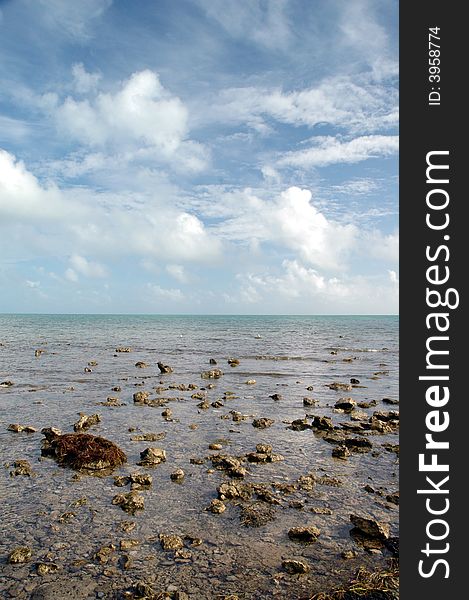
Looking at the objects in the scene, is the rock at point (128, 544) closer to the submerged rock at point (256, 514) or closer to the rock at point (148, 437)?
the submerged rock at point (256, 514)

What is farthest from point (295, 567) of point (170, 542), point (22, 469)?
point (22, 469)

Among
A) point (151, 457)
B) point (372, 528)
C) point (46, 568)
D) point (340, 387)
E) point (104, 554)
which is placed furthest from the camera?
point (340, 387)

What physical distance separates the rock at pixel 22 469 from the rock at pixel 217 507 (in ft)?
20.0

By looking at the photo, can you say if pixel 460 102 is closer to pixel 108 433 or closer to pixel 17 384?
pixel 108 433

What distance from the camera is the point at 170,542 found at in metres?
8.91

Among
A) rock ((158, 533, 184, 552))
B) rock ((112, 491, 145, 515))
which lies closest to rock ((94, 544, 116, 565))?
rock ((158, 533, 184, 552))

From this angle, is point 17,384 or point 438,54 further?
point 17,384

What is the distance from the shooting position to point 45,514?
10242 millimetres

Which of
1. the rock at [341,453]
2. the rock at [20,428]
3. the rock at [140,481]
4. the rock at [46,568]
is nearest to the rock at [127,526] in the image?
the rock at [46,568]

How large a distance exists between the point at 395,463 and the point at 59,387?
2304 centimetres

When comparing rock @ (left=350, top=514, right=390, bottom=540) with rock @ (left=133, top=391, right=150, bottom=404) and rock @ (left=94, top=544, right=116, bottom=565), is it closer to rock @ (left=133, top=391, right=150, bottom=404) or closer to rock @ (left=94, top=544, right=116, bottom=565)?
rock @ (left=94, top=544, right=116, bottom=565)

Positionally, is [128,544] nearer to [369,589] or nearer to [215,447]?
[369,589]

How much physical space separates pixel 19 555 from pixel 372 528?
764 cm

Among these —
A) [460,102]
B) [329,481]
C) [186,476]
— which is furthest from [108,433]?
[460,102]
